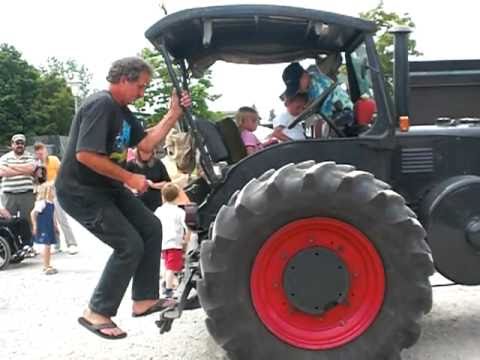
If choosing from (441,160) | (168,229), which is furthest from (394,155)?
(168,229)

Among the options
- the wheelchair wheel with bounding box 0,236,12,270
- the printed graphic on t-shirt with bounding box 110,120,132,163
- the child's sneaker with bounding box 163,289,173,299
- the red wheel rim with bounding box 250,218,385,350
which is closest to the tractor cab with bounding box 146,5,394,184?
the printed graphic on t-shirt with bounding box 110,120,132,163

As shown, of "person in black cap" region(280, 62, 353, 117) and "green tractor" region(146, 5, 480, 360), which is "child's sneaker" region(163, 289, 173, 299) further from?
"person in black cap" region(280, 62, 353, 117)

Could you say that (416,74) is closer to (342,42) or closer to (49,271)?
(342,42)

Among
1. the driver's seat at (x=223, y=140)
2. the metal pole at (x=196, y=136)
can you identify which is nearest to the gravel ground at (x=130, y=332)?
the metal pole at (x=196, y=136)

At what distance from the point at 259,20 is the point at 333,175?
1.25 m

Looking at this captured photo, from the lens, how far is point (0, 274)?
883 cm

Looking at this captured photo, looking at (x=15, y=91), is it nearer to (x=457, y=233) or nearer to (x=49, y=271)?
(x=49, y=271)

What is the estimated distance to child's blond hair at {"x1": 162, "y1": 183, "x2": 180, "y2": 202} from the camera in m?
6.76

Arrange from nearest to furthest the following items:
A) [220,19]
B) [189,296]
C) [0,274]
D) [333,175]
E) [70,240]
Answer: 1. [333,175]
2. [220,19]
3. [189,296]
4. [0,274]
5. [70,240]

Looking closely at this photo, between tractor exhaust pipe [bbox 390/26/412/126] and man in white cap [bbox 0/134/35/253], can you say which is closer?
tractor exhaust pipe [bbox 390/26/412/126]

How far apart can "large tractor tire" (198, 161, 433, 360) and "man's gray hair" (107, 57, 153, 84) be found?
1136mm

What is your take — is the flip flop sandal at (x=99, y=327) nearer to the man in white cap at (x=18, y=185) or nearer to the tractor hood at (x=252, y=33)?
the tractor hood at (x=252, y=33)

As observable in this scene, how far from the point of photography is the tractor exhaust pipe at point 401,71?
190 inches

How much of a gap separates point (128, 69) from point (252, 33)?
971 mm
